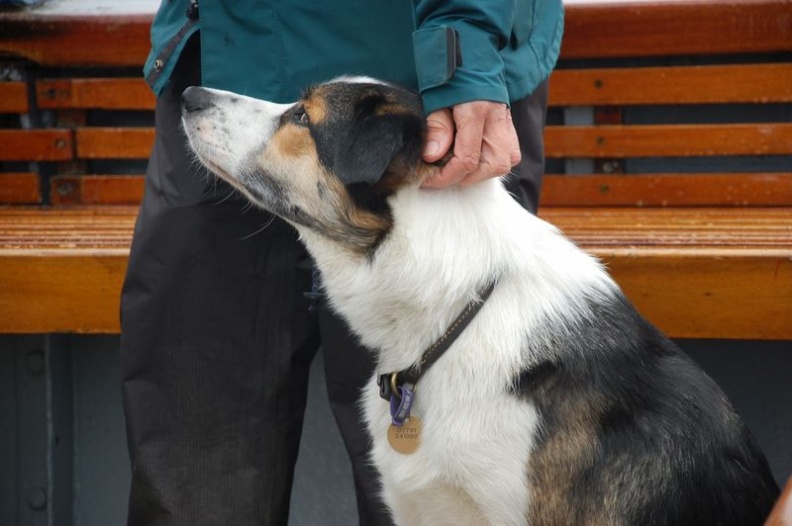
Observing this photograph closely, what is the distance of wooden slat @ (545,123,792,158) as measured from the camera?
3.54 metres

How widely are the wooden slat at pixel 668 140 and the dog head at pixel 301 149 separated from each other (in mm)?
1544

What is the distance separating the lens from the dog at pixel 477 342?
7.02ft

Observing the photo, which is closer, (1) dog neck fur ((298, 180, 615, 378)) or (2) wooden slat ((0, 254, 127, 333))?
(1) dog neck fur ((298, 180, 615, 378))

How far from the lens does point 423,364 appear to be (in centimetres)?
223

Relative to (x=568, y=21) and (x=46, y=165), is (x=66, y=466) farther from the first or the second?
(x=568, y=21)

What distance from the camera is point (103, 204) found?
391cm

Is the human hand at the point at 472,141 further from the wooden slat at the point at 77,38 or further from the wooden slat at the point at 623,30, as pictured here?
the wooden slat at the point at 77,38

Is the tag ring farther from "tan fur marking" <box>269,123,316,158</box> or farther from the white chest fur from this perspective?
"tan fur marking" <box>269,123,316,158</box>

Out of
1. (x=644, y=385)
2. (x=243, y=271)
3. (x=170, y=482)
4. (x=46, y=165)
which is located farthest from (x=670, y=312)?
(x=46, y=165)

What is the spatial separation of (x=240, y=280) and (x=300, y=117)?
1.43 ft

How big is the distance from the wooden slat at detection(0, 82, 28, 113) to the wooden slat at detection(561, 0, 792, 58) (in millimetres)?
1867

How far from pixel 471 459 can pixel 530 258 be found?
0.41 metres

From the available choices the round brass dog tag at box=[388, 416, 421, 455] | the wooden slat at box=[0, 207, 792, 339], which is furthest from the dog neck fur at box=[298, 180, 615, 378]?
the wooden slat at box=[0, 207, 792, 339]

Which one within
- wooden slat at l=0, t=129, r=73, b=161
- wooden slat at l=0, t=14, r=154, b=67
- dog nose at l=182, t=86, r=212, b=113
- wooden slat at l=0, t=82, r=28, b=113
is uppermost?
dog nose at l=182, t=86, r=212, b=113
